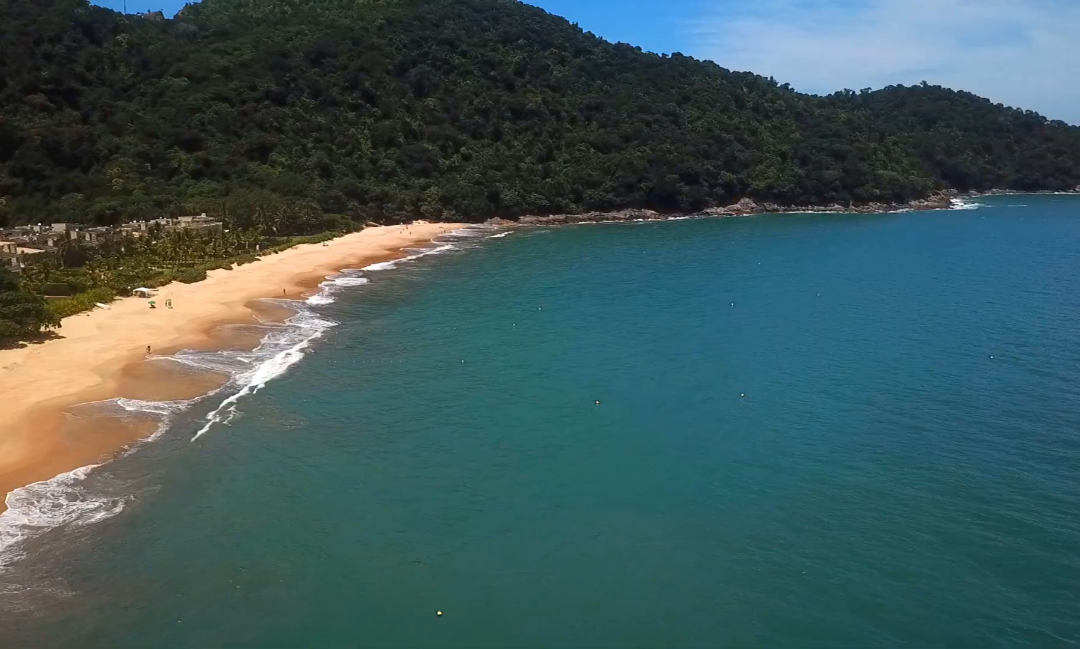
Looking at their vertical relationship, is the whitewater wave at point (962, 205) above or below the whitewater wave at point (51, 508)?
above

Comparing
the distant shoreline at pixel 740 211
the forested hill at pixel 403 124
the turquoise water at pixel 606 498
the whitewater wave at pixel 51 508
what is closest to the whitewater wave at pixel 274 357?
the turquoise water at pixel 606 498

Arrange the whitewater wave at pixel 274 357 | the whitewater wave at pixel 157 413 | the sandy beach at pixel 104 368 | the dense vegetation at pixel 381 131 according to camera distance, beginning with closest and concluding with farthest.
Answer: the whitewater wave at pixel 157 413
the sandy beach at pixel 104 368
the whitewater wave at pixel 274 357
the dense vegetation at pixel 381 131

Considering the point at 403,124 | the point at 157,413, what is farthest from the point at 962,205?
the point at 157,413

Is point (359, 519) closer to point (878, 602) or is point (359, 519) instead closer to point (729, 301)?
point (878, 602)

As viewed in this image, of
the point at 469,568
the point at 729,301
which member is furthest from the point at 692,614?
the point at 729,301

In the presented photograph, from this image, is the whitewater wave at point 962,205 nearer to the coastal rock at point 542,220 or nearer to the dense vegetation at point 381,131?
the dense vegetation at point 381,131

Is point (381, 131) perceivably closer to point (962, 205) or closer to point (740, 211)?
point (740, 211)

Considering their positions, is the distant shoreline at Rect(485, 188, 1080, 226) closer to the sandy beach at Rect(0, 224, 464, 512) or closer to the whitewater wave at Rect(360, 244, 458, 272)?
the whitewater wave at Rect(360, 244, 458, 272)

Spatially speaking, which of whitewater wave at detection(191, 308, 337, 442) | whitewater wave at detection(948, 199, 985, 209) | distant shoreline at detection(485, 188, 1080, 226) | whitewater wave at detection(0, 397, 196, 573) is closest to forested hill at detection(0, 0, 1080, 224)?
distant shoreline at detection(485, 188, 1080, 226)
